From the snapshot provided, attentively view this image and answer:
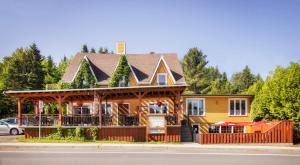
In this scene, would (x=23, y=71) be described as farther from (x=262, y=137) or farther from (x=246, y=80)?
(x=246, y=80)

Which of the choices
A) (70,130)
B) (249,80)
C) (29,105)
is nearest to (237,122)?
(70,130)

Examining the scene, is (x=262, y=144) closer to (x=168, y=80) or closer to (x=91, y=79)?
(x=168, y=80)

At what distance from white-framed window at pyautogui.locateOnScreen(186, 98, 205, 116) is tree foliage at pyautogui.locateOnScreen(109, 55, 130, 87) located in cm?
765

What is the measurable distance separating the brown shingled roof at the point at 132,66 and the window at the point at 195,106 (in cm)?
358

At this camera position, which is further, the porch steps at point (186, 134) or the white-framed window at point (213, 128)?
the white-framed window at point (213, 128)

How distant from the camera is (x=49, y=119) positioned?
28.4 metres

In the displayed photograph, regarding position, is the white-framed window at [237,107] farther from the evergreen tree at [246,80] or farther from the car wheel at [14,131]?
the evergreen tree at [246,80]

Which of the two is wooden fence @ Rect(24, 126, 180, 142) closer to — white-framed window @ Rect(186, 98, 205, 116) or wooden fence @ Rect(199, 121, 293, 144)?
wooden fence @ Rect(199, 121, 293, 144)

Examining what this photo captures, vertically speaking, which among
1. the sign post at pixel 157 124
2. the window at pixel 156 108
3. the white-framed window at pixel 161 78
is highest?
the white-framed window at pixel 161 78

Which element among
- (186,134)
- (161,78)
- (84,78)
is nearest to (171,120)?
(186,134)

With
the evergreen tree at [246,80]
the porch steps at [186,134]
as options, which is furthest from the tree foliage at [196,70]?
the porch steps at [186,134]

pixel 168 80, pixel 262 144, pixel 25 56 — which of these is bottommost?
pixel 262 144

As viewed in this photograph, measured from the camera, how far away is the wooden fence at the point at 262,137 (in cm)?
2547

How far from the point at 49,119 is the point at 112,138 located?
5.33m
